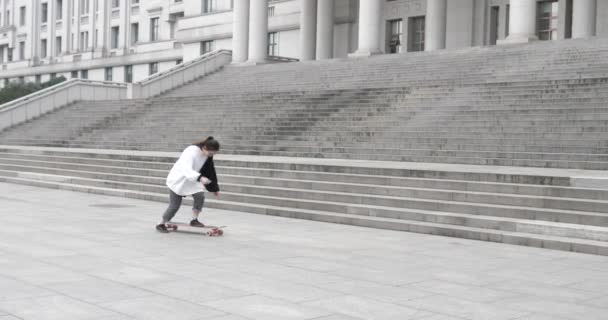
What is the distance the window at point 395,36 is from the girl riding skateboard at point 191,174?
28016mm

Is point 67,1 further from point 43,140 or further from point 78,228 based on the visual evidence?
point 78,228

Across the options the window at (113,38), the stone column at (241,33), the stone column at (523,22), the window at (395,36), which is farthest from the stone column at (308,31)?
the window at (113,38)

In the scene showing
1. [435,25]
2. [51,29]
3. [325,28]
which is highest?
[51,29]

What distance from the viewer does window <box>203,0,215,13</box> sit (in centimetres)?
4653

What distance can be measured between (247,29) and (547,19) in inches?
582

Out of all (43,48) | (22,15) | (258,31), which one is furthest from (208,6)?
(22,15)

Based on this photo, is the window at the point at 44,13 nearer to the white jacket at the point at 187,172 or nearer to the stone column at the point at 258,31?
the stone column at the point at 258,31

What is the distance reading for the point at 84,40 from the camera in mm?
62469

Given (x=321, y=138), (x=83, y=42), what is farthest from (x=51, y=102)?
(x=83, y=42)

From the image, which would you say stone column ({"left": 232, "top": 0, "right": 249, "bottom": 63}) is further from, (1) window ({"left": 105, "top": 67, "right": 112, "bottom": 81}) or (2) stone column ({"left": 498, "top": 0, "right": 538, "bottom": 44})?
(1) window ({"left": 105, "top": 67, "right": 112, "bottom": 81})

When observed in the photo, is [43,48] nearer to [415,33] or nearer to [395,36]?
[395,36]

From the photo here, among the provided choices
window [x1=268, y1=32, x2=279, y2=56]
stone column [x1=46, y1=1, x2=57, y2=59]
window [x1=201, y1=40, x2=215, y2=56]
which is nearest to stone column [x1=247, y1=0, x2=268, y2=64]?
window [x1=268, y1=32, x2=279, y2=56]

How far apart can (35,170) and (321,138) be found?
8.25 m

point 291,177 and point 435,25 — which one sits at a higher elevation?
Answer: point 435,25
